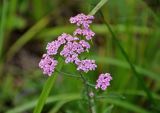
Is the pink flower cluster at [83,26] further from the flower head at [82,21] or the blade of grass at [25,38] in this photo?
the blade of grass at [25,38]

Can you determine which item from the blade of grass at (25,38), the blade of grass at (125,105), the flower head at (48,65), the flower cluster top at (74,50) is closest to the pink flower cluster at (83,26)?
the flower cluster top at (74,50)

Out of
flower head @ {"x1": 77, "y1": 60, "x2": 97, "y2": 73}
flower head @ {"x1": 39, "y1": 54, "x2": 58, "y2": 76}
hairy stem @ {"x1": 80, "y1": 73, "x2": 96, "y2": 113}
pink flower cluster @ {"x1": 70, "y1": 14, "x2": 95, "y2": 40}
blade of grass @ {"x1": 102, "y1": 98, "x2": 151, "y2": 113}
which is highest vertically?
blade of grass @ {"x1": 102, "y1": 98, "x2": 151, "y2": 113}

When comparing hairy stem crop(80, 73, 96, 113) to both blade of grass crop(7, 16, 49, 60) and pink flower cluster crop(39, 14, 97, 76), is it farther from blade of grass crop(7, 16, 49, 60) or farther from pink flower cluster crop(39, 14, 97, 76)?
blade of grass crop(7, 16, 49, 60)

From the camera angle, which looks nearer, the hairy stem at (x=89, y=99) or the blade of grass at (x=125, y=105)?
the hairy stem at (x=89, y=99)

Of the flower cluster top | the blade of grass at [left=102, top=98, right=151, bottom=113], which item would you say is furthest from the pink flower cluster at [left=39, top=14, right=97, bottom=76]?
the blade of grass at [left=102, top=98, right=151, bottom=113]

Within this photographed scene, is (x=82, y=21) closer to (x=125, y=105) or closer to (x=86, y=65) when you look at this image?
(x=86, y=65)

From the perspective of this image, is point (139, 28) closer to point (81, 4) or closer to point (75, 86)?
point (75, 86)

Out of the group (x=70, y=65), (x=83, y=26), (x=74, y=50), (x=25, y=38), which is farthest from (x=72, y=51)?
(x=25, y=38)

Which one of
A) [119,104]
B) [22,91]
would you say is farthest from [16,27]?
[119,104]
